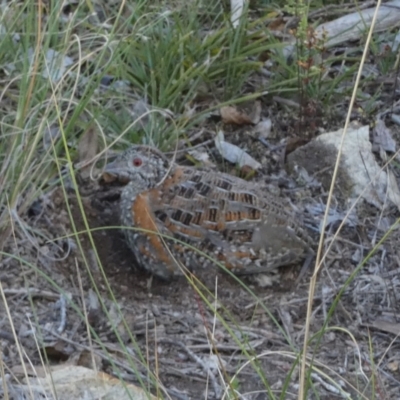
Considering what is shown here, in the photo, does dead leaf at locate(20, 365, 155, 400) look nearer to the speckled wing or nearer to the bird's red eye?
the speckled wing

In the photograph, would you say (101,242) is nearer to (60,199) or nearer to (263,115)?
(60,199)

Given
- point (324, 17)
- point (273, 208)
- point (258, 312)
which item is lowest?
point (258, 312)

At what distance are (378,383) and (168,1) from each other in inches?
120

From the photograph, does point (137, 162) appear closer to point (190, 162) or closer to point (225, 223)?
point (225, 223)

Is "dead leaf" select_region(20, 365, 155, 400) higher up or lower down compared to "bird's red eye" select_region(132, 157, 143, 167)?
lower down

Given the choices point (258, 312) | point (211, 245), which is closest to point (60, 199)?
point (211, 245)

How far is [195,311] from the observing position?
455cm

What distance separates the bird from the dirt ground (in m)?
0.13

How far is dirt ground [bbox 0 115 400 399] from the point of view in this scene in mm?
4004

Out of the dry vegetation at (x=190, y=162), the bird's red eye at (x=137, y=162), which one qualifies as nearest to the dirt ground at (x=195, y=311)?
the dry vegetation at (x=190, y=162)

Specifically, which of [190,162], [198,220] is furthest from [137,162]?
[190,162]

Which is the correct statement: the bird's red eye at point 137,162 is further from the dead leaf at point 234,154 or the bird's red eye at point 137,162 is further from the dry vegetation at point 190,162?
the dead leaf at point 234,154

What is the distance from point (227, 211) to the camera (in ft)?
15.9

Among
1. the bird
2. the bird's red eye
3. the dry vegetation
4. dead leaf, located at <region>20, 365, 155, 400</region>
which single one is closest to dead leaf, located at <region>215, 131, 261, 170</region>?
the dry vegetation
